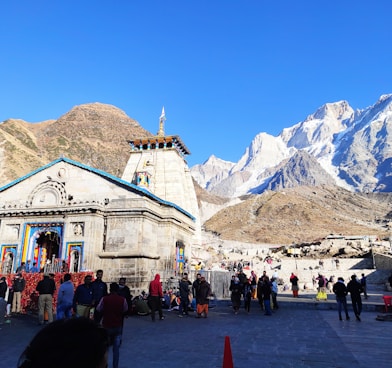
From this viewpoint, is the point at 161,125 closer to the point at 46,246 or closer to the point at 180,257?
the point at 180,257

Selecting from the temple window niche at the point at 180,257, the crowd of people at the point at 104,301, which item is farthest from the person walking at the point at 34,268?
the temple window niche at the point at 180,257

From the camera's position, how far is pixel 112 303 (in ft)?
23.5

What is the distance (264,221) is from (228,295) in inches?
3188

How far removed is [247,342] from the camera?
31.3 ft

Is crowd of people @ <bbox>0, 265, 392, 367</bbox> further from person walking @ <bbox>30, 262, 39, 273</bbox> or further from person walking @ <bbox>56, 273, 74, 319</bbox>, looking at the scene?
person walking @ <bbox>30, 262, 39, 273</bbox>

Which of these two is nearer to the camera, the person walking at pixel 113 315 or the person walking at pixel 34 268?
the person walking at pixel 113 315

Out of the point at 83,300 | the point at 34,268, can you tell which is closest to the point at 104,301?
the point at 83,300

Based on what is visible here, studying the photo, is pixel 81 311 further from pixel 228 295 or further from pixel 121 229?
pixel 228 295

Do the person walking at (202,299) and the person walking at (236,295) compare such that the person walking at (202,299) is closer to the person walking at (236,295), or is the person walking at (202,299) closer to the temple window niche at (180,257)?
the person walking at (236,295)

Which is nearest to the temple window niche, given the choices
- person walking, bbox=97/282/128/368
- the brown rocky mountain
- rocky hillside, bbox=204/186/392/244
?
person walking, bbox=97/282/128/368

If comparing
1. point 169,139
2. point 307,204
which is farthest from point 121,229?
point 307,204

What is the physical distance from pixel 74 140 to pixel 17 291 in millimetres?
113830

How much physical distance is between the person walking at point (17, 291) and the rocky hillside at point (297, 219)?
252ft

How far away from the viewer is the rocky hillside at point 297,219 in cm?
9181
